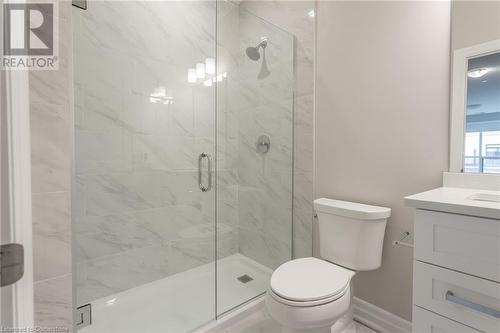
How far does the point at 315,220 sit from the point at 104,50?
190 centimetres

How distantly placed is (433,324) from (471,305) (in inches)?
6.3

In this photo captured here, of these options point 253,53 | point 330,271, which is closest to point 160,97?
point 253,53

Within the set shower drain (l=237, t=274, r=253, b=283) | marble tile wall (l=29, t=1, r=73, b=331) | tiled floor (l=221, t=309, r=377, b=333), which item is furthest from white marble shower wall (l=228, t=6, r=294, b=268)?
marble tile wall (l=29, t=1, r=73, b=331)

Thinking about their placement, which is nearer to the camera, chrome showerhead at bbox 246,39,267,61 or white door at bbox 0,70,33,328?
white door at bbox 0,70,33,328

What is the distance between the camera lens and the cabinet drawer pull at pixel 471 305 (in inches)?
31.3

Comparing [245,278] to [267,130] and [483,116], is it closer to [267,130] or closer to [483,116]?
[267,130]

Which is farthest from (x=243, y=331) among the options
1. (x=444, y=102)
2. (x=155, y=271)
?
(x=444, y=102)

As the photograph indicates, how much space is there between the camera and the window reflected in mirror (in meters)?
1.17

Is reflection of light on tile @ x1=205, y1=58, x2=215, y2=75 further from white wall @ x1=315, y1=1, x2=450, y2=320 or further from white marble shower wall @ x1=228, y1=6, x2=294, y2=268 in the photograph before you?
white wall @ x1=315, y1=1, x2=450, y2=320

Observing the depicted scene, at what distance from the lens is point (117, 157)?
5.90 ft

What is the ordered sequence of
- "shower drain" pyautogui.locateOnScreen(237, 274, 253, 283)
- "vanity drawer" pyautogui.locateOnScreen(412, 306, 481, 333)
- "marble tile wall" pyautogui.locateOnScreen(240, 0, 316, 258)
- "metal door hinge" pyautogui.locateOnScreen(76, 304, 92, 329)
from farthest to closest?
1. "shower drain" pyautogui.locateOnScreen(237, 274, 253, 283)
2. "marble tile wall" pyautogui.locateOnScreen(240, 0, 316, 258)
3. "metal door hinge" pyautogui.locateOnScreen(76, 304, 92, 329)
4. "vanity drawer" pyautogui.locateOnScreen(412, 306, 481, 333)

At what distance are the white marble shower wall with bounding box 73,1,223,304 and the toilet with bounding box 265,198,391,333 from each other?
854 millimetres

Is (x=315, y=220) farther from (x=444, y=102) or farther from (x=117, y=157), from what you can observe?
(x=117, y=157)

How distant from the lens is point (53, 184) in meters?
0.79
